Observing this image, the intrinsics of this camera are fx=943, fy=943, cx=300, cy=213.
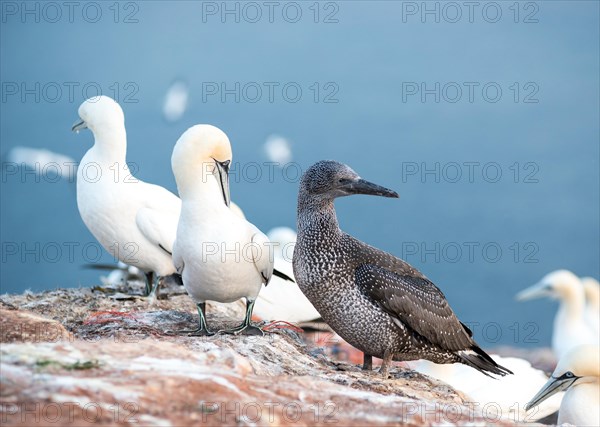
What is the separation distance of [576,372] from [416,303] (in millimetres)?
3164

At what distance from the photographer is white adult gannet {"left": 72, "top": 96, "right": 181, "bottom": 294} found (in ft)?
29.2

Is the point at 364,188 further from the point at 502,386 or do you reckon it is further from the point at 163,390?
the point at 502,386

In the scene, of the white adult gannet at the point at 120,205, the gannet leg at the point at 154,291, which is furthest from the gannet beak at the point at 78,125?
the gannet leg at the point at 154,291

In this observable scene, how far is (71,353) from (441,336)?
3.24 m

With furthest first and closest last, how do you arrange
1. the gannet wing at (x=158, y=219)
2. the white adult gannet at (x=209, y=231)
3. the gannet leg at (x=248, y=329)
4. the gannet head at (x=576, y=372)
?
the gannet head at (x=576, y=372)
the gannet wing at (x=158, y=219)
the gannet leg at (x=248, y=329)
the white adult gannet at (x=209, y=231)

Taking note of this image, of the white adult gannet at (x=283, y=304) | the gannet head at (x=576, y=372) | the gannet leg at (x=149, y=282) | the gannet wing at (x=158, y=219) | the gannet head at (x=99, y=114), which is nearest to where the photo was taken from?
the gannet wing at (x=158, y=219)

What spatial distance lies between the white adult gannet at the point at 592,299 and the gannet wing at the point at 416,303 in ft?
35.2

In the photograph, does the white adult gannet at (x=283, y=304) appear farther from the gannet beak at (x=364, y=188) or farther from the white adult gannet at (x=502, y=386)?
the gannet beak at (x=364, y=188)

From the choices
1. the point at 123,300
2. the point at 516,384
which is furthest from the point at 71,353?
the point at 516,384

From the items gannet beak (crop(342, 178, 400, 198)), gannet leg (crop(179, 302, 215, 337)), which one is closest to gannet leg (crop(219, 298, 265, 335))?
gannet leg (crop(179, 302, 215, 337))

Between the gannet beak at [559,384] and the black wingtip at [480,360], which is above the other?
the black wingtip at [480,360]

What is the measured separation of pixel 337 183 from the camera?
22.7 feet

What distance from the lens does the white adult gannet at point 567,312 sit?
1562 cm

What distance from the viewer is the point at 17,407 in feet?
13.1
